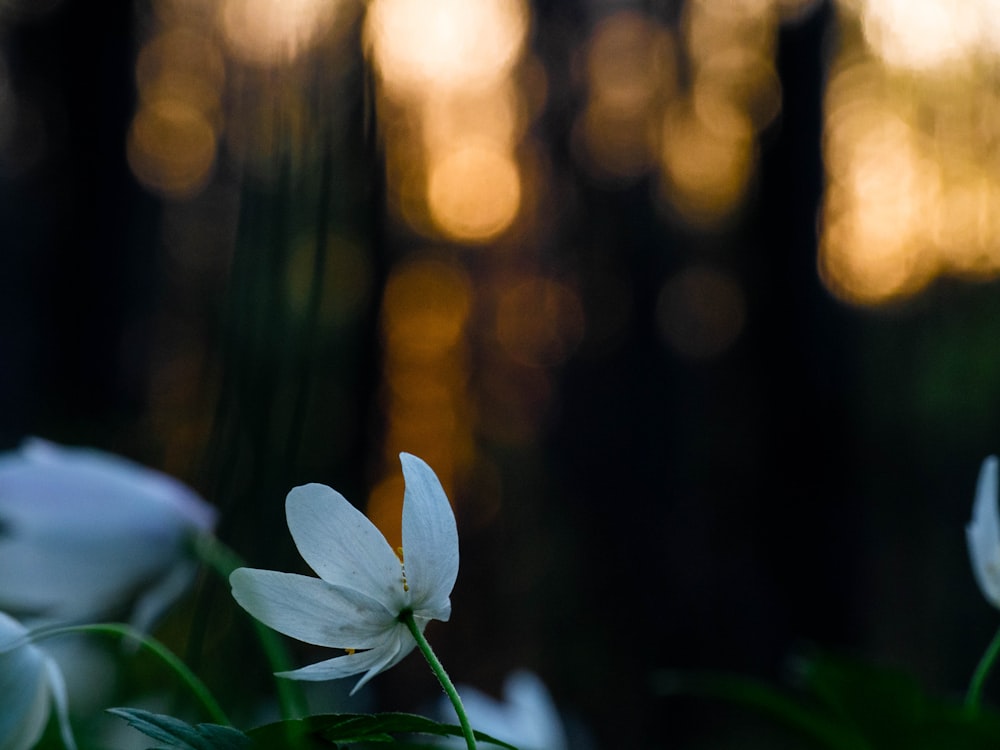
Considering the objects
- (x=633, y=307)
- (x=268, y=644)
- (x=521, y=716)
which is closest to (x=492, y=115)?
(x=633, y=307)

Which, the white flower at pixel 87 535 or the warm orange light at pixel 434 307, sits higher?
Result: the white flower at pixel 87 535

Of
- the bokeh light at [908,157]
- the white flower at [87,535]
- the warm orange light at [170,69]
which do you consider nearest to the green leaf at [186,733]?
the white flower at [87,535]

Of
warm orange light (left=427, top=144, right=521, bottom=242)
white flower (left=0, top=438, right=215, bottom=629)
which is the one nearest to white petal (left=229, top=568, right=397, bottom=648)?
white flower (left=0, top=438, right=215, bottom=629)

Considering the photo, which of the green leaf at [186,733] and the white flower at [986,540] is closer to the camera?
the green leaf at [186,733]

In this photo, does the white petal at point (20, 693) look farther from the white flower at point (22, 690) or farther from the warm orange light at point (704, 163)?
the warm orange light at point (704, 163)

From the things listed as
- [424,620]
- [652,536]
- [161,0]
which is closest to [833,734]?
[424,620]

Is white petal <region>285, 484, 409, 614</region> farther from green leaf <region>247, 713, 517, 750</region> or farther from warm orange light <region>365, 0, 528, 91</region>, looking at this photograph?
warm orange light <region>365, 0, 528, 91</region>

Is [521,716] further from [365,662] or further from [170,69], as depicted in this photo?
[170,69]
